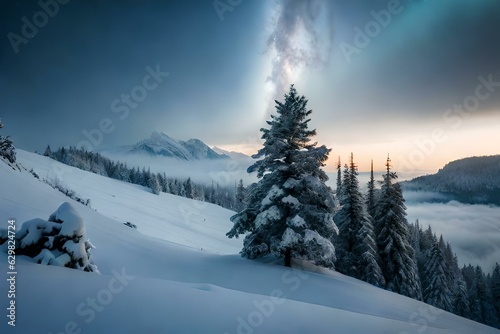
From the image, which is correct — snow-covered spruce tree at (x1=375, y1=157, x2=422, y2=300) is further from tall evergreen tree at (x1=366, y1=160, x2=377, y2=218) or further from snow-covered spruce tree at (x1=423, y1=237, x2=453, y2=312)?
snow-covered spruce tree at (x1=423, y1=237, x2=453, y2=312)

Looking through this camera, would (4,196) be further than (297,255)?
No

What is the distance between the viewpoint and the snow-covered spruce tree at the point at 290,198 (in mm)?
12086

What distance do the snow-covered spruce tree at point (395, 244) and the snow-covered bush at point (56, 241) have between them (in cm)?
2235

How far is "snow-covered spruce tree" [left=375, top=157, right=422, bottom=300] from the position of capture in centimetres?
2111

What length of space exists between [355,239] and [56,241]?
21407mm

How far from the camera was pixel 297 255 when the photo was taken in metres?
13.0

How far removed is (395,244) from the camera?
21.9m

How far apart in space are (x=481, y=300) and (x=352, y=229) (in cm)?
3939

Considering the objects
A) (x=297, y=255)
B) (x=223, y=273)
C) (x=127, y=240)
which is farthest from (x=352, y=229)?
(x=127, y=240)

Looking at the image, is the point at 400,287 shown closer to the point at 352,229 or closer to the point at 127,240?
the point at 352,229

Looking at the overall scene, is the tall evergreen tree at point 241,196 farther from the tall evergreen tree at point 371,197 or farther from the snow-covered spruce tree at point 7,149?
the snow-covered spruce tree at point 7,149

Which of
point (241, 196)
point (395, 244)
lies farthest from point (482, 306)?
point (241, 196)

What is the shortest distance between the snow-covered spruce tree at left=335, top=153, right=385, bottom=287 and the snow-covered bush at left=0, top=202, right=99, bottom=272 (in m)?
19.9

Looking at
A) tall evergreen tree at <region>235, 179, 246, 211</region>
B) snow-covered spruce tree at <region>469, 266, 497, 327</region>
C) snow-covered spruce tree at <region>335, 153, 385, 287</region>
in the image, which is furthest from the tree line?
snow-covered spruce tree at <region>335, 153, 385, 287</region>
